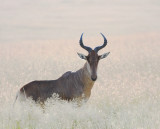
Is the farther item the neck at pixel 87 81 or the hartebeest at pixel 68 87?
the neck at pixel 87 81

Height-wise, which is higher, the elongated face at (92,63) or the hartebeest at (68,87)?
the elongated face at (92,63)

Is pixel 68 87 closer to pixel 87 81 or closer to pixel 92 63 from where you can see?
pixel 87 81

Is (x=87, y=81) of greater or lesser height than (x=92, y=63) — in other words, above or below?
below

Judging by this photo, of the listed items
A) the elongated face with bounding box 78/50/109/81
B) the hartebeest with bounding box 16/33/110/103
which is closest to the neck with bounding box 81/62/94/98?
the hartebeest with bounding box 16/33/110/103

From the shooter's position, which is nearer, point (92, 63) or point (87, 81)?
point (92, 63)

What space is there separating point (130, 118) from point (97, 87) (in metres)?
4.74

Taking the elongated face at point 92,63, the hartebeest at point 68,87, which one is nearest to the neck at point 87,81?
the hartebeest at point 68,87

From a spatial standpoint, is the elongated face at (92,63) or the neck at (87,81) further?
the neck at (87,81)

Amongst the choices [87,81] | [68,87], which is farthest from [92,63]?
[68,87]

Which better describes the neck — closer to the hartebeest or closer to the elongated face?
the hartebeest

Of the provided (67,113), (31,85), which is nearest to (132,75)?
Answer: (31,85)

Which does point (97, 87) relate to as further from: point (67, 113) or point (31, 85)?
point (67, 113)

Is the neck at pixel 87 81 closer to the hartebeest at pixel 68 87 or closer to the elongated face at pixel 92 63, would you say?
the hartebeest at pixel 68 87

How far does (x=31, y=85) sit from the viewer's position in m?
11.7
